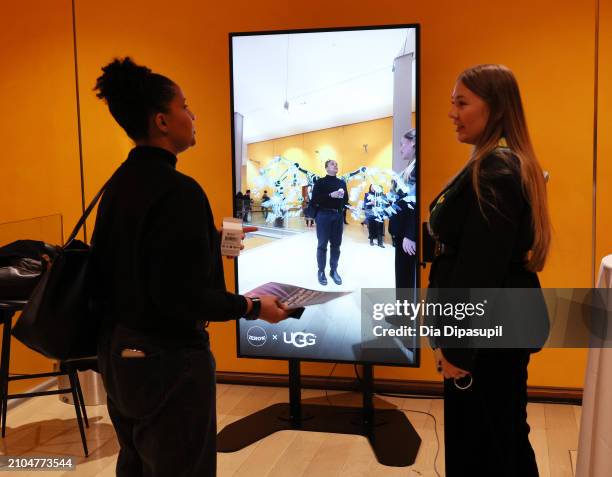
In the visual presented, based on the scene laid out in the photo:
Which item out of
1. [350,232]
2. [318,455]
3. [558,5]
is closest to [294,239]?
[350,232]

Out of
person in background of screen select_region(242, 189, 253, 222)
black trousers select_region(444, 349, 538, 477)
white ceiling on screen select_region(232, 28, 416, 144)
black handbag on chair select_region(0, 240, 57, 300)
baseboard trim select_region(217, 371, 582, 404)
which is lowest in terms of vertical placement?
baseboard trim select_region(217, 371, 582, 404)

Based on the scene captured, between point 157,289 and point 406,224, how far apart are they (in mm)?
1744

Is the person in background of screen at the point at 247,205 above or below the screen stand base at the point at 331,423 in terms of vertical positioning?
above

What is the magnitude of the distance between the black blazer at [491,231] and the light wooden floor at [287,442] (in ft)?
4.19

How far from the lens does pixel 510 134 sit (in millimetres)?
1744

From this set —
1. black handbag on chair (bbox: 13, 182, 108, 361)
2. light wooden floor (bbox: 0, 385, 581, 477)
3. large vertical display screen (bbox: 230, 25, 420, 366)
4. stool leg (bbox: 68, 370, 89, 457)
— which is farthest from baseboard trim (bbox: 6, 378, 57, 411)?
black handbag on chair (bbox: 13, 182, 108, 361)

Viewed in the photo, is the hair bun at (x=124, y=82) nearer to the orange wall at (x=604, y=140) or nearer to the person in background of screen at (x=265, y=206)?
the person in background of screen at (x=265, y=206)

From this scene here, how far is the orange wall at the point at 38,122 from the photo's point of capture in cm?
375

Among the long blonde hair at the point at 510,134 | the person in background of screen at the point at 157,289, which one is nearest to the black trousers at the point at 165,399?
the person in background of screen at the point at 157,289

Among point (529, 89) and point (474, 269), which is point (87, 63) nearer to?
point (529, 89)

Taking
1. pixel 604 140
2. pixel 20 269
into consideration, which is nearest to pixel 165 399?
pixel 20 269

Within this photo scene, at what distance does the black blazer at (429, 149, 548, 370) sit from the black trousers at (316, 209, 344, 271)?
50.0 inches

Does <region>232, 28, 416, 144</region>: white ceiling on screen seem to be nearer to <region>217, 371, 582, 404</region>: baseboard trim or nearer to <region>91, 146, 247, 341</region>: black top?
<region>217, 371, 582, 404</region>: baseboard trim

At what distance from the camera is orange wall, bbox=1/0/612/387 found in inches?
126
